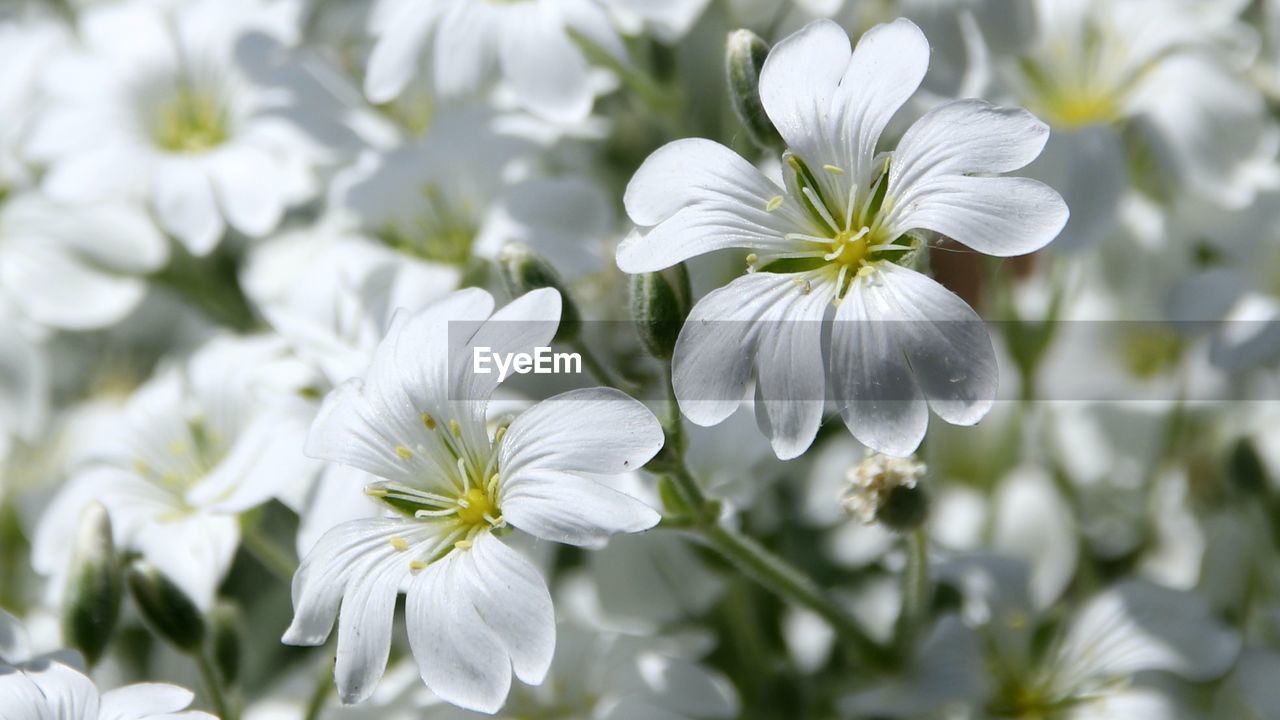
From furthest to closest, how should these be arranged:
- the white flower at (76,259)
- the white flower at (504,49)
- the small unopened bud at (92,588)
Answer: the white flower at (76,259) → the white flower at (504,49) → the small unopened bud at (92,588)

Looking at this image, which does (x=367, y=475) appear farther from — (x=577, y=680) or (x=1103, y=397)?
(x=1103, y=397)

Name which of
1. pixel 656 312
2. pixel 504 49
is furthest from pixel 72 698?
pixel 504 49

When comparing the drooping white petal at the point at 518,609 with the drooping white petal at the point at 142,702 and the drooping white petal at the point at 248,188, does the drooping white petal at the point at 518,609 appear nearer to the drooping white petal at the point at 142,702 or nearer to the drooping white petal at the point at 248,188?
the drooping white petal at the point at 142,702

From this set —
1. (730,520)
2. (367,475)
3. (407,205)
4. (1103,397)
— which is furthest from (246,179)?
(1103,397)

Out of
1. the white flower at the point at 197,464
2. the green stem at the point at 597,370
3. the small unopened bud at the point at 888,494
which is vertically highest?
the green stem at the point at 597,370

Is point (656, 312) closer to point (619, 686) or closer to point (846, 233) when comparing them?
point (846, 233)

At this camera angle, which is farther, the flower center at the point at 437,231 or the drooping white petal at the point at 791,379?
the flower center at the point at 437,231

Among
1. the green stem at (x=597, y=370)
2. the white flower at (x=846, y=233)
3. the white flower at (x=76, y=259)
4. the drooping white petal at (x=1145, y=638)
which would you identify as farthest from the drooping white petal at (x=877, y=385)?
the white flower at (x=76, y=259)
